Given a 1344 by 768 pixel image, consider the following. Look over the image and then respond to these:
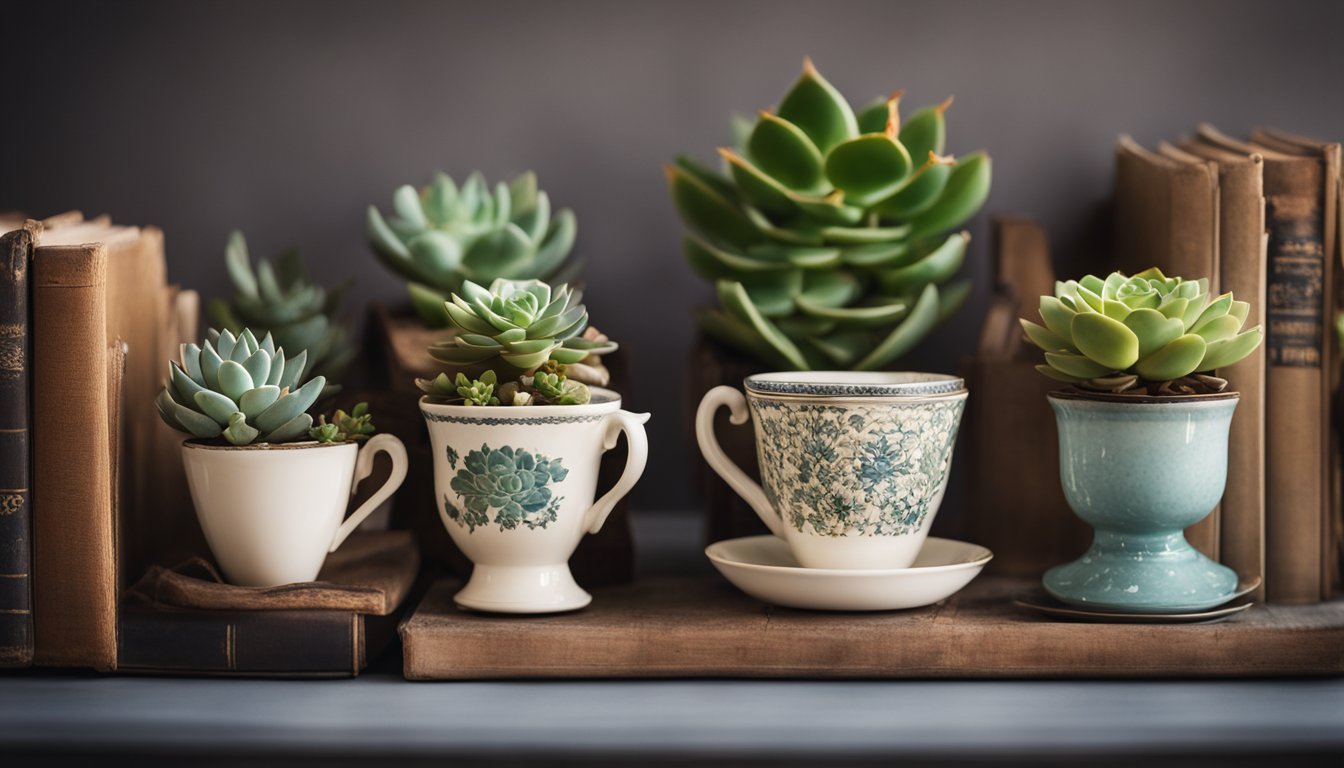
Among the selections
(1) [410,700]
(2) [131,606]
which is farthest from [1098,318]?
(2) [131,606]

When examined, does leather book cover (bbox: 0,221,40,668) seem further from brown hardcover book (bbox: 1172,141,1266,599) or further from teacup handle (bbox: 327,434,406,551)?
brown hardcover book (bbox: 1172,141,1266,599)

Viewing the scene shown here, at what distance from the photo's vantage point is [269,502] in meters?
0.69

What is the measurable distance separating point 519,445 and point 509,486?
0.02 m

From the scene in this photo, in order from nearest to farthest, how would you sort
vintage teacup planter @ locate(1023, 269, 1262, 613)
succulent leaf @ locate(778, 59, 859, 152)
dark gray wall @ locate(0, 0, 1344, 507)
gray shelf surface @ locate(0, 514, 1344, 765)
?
gray shelf surface @ locate(0, 514, 1344, 765) < vintage teacup planter @ locate(1023, 269, 1262, 613) < succulent leaf @ locate(778, 59, 859, 152) < dark gray wall @ locate(0, 0, 1344, 507)

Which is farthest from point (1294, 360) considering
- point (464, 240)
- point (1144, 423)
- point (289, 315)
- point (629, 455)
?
point (289, 315)

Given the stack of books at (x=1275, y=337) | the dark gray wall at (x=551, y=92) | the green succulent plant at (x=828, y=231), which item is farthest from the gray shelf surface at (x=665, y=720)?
the dark gray wall at (x=551, y=92)

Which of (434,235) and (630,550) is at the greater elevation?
(434,235)

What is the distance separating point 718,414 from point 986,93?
0.37 meters

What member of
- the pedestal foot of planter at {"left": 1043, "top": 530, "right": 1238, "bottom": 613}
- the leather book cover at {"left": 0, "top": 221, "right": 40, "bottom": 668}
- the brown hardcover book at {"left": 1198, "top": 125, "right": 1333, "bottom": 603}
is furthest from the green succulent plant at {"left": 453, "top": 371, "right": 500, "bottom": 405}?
the brown hardcover book at {"left": 1198, "top": 125, "right": 1333, "bottom": 603}

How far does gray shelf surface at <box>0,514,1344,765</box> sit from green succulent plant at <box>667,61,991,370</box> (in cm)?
23

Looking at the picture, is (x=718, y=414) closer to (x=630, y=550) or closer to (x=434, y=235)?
(x=630, y=550)

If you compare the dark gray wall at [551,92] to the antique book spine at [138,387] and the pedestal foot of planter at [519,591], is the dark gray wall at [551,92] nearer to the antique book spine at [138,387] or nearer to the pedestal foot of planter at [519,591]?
the antique book spine at [138,387]

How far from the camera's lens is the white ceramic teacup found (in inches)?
26.8

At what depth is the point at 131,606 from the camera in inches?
27.3
